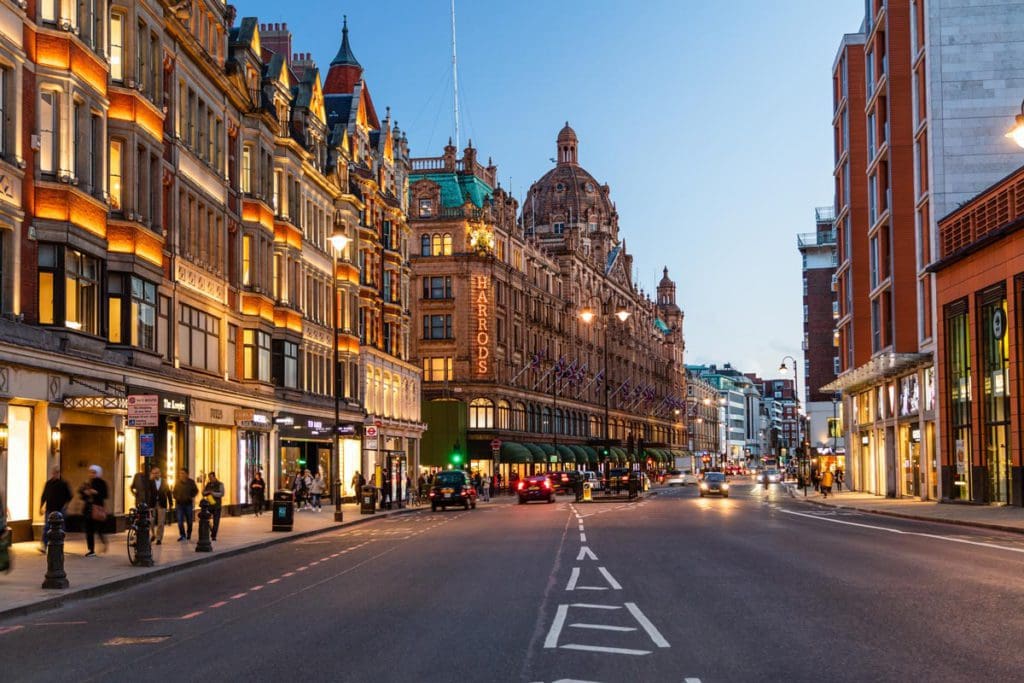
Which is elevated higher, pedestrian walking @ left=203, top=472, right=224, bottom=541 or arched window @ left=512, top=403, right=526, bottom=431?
arched window @ left=512, top=403, right=526, bottom=431

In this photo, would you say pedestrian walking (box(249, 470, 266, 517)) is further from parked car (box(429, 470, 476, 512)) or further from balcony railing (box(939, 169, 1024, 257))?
balcony railing (box(939, 169, 1024, 257))

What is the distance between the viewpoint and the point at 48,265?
30922mm

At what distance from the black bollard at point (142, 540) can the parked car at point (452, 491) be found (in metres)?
34.5

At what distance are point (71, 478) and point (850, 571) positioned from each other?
882 inches

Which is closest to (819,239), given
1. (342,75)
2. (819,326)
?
(819,326)

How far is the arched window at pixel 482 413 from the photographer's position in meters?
99.1

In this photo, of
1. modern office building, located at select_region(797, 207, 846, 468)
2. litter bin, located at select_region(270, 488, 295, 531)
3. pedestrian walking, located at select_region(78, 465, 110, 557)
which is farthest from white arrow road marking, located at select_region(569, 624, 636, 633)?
modern office building, located at select_region(797, 207, 846, 468)

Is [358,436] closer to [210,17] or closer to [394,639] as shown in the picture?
[210,17]

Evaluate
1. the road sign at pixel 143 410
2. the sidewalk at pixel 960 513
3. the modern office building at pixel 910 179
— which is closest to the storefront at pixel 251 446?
the road sign at pixel 143 410

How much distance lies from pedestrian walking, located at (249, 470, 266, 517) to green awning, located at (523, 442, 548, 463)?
54.5 meters

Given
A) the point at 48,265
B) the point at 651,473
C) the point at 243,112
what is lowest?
the point at 651,473

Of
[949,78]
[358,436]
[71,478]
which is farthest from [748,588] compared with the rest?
[358,436]

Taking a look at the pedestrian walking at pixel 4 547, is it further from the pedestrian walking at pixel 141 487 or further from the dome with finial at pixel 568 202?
the dome with finial at pixel 568 202

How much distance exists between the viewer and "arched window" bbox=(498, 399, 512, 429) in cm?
10044
